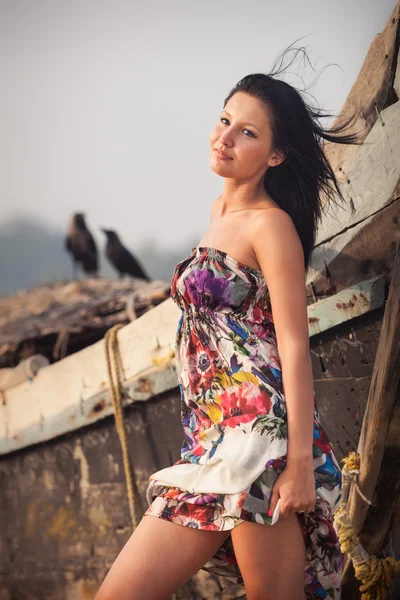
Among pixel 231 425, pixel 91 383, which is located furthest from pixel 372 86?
pixel 91 383

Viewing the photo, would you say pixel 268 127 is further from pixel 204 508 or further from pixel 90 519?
pixel 90 519

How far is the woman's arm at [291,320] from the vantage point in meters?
1.66

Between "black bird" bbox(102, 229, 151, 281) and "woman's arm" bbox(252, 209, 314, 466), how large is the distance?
7785 mm

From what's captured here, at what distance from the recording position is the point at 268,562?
1588 millimetres

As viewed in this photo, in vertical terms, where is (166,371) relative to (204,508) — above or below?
above

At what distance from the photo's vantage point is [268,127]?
75.1 inches

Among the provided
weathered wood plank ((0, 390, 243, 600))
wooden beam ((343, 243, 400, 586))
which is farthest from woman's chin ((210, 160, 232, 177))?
weathered wood plank ((0, 390, 243, 600))

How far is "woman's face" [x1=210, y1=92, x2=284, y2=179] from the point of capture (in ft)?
6.18

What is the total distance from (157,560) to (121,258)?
326 inches

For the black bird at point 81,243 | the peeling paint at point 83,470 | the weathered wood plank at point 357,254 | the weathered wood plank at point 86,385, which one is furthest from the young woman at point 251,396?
the black bird at point 81,243

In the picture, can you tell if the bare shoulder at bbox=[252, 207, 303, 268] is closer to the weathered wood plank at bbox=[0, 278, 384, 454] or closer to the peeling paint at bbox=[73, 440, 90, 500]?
the weathered wood plank at bbox=[0, 278, 384, 454]

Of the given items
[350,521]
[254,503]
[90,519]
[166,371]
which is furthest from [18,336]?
[254,503]

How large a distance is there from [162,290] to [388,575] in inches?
104

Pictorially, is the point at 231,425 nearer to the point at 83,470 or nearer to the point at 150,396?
the point at 150,396
